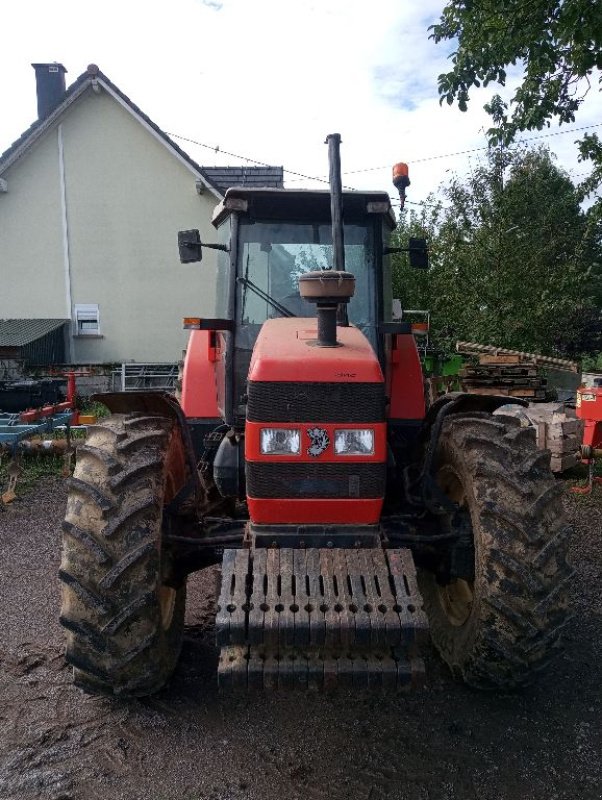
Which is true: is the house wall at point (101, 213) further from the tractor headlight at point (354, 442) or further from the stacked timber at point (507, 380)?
the tractor headlight at point (354, 442)

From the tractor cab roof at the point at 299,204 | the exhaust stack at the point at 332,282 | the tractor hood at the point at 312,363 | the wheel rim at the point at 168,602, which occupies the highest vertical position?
the tractor cab roof at the point at 299,204

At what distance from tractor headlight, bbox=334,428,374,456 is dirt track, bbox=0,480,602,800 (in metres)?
1.26

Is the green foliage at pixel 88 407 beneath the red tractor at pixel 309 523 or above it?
beneath

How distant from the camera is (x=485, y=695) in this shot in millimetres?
3344

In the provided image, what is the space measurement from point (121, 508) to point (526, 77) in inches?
258

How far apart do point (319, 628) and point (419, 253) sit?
267cm

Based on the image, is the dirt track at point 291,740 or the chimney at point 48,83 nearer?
the dirt track at point 291,740

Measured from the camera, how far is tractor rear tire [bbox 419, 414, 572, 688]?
9.44 ft

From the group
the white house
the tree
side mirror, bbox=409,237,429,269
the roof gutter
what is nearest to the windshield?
side mirror, bbox=409,237,429,269

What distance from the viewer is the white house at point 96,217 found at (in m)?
15.3

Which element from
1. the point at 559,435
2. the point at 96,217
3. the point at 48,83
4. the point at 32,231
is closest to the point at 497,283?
the point at 559,435

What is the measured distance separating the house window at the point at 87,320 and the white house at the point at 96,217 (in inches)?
1.3

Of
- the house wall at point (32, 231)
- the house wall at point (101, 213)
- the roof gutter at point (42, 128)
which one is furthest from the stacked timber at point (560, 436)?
the roof gutter at point (42, 128)

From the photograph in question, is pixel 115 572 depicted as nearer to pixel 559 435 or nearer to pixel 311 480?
pixel 311 480
